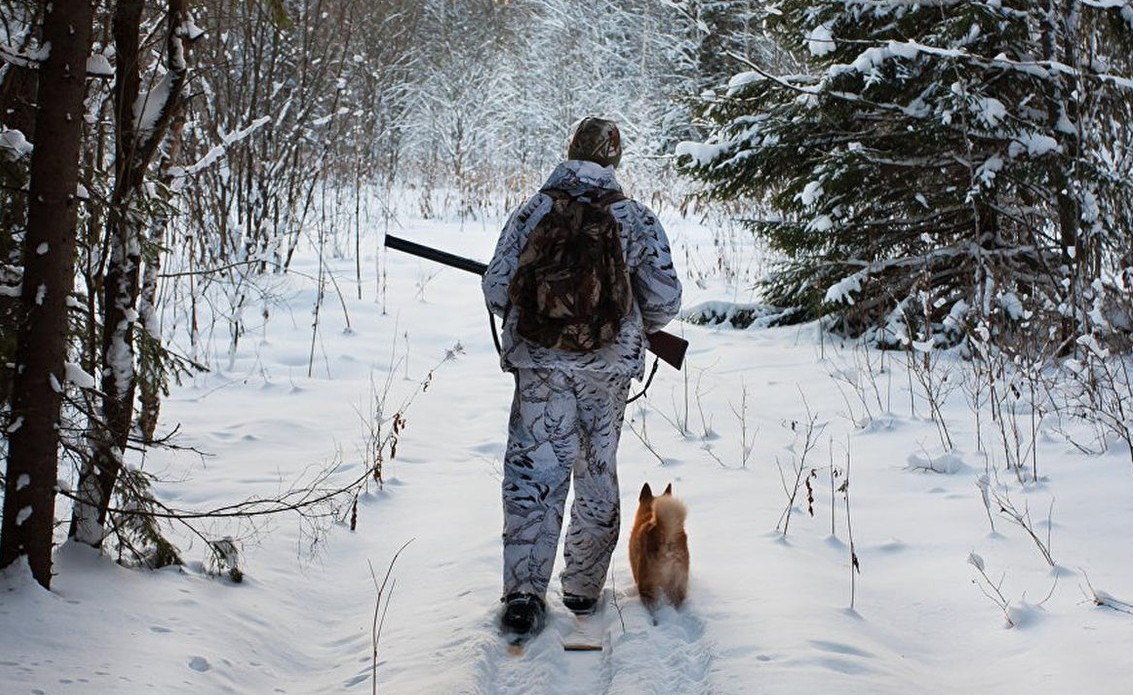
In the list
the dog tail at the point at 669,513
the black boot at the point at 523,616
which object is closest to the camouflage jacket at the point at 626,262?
the dog tail at the point at 669,513

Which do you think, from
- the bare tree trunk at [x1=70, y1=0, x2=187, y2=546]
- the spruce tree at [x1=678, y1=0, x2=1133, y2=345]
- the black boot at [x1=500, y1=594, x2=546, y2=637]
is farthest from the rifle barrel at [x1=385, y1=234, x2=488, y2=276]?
the spruce tree at [x1=678, y1=0, x2=1133, y2=345]

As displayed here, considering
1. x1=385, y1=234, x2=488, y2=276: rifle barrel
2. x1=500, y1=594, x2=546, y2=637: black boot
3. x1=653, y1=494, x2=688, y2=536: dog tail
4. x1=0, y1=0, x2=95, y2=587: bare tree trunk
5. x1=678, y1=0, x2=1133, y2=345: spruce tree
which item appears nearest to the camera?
x1=0, y1=0, x2=95, y2=587: bare tree trunk

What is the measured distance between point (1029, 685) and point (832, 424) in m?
3.46

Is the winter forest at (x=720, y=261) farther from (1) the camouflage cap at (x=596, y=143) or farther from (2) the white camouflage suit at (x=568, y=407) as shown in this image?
(1) the camouflage cap at (x=596, y=143)

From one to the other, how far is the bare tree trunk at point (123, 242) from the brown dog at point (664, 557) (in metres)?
1.75

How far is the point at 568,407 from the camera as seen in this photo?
11.4 feet

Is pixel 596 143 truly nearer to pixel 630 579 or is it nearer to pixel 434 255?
pixel 434 255

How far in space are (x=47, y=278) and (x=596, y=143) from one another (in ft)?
5.69

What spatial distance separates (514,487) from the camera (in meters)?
3.48

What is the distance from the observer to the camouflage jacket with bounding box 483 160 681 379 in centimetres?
342

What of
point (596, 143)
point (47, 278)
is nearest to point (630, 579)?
point (596, 143)

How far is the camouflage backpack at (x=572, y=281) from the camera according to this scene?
328 centimetres

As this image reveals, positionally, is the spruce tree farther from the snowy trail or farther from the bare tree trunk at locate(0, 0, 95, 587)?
the bare tree trunk at locate(0, 0, 95, 587)

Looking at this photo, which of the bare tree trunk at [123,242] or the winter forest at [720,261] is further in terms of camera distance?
the bare tree trunk at [123,242]
